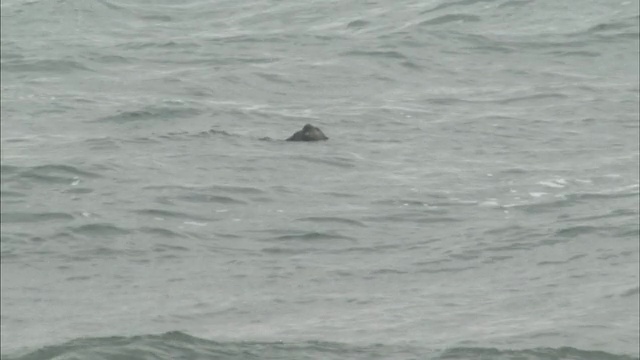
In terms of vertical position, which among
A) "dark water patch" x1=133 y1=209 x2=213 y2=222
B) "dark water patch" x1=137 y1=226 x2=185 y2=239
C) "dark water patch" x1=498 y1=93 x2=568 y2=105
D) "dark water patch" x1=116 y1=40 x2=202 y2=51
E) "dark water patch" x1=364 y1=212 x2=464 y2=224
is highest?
"dark water patch" x1=137 y1=226 x2=185 y2=239

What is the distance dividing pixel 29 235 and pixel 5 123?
6437mm

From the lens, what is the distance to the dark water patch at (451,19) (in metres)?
30.8

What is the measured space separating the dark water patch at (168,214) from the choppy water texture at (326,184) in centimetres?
3

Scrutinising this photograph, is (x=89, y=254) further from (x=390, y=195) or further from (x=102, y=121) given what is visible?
(x=102, y=121)

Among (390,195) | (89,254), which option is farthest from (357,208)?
(89,254)

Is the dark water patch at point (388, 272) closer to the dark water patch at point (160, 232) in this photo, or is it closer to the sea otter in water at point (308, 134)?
the dark water patch at point (160, 232)

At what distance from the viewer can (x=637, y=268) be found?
49.2 feet

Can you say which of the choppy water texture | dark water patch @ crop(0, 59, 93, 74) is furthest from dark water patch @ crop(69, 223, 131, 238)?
dark water patch @ crop(0, 59, 93, 74)

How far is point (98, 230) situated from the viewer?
17094mm

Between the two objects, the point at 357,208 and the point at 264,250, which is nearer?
the point at 264,250

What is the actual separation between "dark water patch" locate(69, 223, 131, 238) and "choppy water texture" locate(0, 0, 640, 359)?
0.13 ft

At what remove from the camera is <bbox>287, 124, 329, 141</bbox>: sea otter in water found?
846 inches

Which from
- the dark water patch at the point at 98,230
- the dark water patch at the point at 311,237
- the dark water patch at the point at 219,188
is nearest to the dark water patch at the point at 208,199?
the dark water patch at the point at 219,188

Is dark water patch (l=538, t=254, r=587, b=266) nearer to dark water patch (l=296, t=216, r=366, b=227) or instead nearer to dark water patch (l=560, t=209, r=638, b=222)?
dark water patch (l=560, t=209, r=638, b=222)
